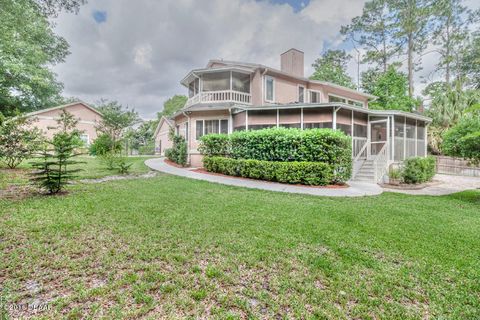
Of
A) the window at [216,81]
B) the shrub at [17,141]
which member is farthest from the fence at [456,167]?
the shrub at [17,141]

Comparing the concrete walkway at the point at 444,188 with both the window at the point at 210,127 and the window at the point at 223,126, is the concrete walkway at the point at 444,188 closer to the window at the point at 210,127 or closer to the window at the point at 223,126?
the window at the point at 223,126

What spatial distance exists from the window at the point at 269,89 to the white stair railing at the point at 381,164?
27.0 feet

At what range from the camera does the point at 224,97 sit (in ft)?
52.3

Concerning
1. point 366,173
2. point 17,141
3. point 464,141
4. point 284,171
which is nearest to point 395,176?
point 366,173

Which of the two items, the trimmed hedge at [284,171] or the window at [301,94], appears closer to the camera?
the trimmed hedge at [284,171]

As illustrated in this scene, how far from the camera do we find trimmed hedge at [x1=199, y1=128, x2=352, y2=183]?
9.29 m

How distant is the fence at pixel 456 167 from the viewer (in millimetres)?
15584

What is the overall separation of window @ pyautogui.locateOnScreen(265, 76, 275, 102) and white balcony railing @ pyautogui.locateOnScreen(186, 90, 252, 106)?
4.23 feet

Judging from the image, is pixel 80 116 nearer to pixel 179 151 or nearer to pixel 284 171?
pixel 179 151

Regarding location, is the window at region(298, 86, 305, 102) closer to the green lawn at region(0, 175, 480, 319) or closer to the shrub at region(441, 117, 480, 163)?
the shrub at region(441, 117, 480, 163)

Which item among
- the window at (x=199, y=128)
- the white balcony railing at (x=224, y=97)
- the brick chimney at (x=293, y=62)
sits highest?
the brick chimney at (x=293, y=62)

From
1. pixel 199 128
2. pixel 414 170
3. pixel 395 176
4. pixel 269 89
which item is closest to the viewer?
pixel 414 170

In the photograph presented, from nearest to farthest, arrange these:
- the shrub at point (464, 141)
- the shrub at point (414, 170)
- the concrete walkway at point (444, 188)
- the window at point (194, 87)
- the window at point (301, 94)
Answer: the shrub at point (464, 141) < the concrete walkway at point (444, 188) < the shrub at point (414, 170) < the window at point (194, 87) < the window at point (301, 94)

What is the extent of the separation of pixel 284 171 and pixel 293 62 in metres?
12.9
